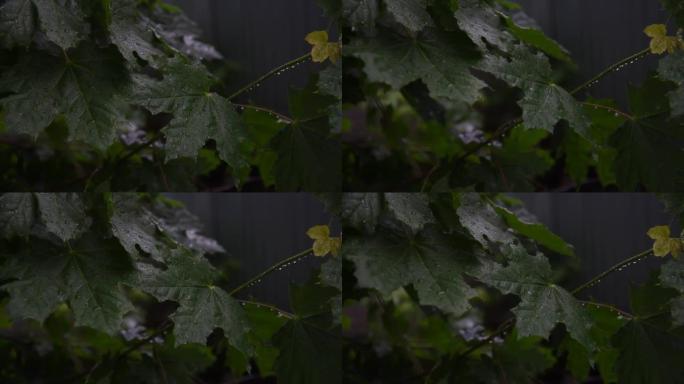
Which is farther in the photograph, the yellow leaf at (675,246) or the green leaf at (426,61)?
the yellow leaf at (675,246)

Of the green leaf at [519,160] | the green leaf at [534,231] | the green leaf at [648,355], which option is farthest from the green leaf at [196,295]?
the green leaf at [648,355]

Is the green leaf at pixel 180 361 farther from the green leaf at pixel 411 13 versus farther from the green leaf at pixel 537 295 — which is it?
the green leaf at pixel 411 13

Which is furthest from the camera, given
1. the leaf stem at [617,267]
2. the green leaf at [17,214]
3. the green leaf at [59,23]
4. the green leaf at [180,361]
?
the green leaf at [180,361]

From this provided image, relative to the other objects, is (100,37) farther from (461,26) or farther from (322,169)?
(461,26)

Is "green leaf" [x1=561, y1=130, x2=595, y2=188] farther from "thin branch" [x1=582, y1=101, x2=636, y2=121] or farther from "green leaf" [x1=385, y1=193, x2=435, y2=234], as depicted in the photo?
"green leaf" [x1=385, y1=193, x2=435, y2=234]

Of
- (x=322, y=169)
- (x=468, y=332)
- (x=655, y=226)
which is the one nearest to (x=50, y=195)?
(x=322, y=169)

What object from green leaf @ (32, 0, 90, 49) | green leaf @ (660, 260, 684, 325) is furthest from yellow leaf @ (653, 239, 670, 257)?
green leaf @ (32, 0, 90, 49)

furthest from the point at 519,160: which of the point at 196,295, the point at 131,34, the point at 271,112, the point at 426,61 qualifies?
the point at 131,34
